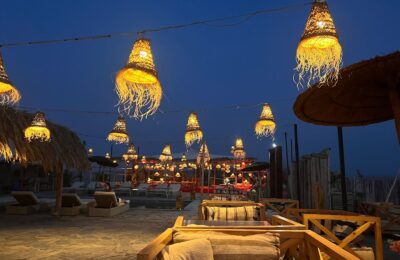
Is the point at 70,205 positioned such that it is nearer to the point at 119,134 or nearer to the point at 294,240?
the point at 119,134

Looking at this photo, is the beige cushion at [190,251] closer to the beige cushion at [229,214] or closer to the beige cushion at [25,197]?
the beige cushion at [229,214]

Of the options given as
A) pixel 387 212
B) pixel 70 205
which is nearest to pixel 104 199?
pixel 70 205

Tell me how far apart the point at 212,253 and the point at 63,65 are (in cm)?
8949

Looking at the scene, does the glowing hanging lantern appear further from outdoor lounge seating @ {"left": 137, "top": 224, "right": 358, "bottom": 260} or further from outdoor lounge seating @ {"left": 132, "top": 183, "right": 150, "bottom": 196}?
outdoor lounge seating @ {"left": 132, "top": 183, "right": 150, "bottom": 196}

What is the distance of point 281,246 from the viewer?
2498 millimetres

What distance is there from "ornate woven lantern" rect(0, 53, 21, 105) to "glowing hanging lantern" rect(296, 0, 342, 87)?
3822 millimetres

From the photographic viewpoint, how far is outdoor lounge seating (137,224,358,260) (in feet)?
6.97

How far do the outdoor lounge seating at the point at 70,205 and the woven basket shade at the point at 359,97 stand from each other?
8.89 m

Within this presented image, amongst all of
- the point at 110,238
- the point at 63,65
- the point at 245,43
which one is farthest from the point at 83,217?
the point at 63,65

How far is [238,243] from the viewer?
7.67ft

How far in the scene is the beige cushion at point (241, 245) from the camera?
7.48 feet

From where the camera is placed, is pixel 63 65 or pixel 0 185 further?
pixel 63 65

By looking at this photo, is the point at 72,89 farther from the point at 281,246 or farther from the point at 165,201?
the point at 281,246

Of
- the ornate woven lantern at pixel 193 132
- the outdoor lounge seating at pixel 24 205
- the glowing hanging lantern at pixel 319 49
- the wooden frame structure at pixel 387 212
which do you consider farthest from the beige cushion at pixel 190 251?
the outdoor lounge seating at pixel 24 205
